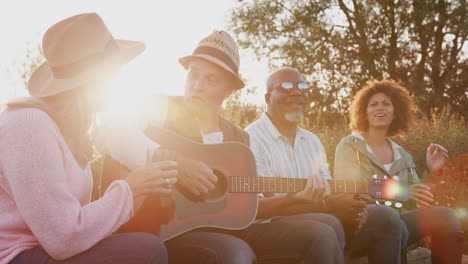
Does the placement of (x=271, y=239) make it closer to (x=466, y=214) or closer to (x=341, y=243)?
(x=341, y=243)

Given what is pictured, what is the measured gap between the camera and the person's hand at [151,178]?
2076 mm

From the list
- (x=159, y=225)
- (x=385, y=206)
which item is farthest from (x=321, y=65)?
(x=159, y=225)

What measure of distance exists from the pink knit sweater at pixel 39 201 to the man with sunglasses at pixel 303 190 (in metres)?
1.51

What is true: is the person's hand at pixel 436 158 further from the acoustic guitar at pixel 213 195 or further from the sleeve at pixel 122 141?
the sleeve at pixel 122 141

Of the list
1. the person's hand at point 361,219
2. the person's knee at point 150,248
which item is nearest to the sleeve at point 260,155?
the person's hand at point 361,219

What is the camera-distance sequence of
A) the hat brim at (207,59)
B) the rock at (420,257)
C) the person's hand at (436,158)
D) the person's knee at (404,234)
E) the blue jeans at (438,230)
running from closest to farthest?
the hat brim at (207,59)
the person's knee at (404,234)
the blue jeans at (438,230)
the person's hand at (436,158)
the rock at (420,257)

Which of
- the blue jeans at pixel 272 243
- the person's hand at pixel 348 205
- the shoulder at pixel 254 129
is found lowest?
the blue jeans at pixel 272 243

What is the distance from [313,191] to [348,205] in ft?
1.13

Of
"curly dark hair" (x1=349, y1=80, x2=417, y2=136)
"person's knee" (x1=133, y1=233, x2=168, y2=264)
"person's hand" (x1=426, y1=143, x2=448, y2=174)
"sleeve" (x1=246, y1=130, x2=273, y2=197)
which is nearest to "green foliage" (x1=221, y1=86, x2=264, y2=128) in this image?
"curly dark hair" (x1=349, y1=80, x2=417, y2=136)

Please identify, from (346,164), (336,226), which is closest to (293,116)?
(346,164)

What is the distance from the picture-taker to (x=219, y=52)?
3432 mm

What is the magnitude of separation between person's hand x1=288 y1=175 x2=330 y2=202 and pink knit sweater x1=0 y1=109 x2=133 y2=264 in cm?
161

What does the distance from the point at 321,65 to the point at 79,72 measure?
1539 cm

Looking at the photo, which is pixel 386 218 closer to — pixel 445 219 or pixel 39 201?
pixel 445 219
